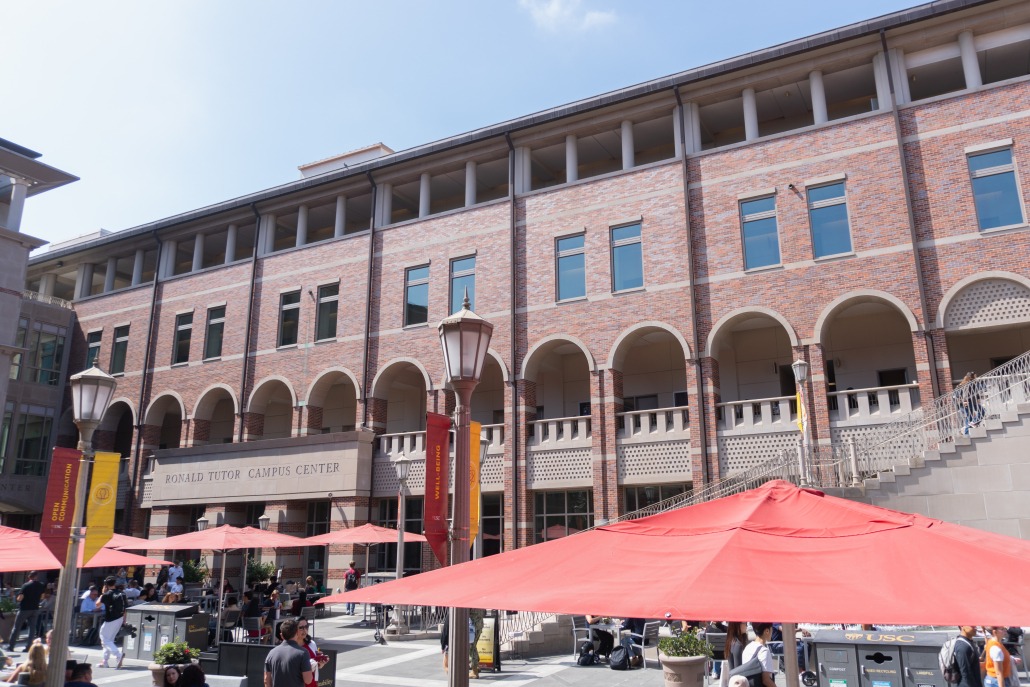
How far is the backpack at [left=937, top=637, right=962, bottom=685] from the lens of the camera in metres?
9.86

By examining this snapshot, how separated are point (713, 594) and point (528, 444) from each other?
22.8 meters

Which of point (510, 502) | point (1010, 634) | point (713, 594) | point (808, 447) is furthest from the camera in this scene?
point (510, 502)

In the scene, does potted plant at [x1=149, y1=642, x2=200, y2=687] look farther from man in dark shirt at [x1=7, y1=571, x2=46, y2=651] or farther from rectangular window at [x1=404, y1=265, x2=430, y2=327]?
rectangular window at [x1=404, y1=265, x2=430, y2=327]

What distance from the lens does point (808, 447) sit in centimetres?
1964

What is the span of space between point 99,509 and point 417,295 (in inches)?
734

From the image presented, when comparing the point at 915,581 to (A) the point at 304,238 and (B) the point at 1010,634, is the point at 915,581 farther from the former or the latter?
(A) the point at 304,238

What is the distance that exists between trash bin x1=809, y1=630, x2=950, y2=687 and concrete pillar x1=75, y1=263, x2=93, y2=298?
128 ft

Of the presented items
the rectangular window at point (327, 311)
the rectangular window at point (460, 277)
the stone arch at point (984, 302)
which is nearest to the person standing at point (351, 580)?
the rectangular window at point (327, 311)

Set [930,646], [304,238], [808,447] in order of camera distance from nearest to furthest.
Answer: [930,646] → [808,447] → [304,238]

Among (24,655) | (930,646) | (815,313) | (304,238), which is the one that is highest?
(304,238)

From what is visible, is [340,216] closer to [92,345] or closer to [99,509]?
[92,345]

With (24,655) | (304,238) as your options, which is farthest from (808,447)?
(304,238)

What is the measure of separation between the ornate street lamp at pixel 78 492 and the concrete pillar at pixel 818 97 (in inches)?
819

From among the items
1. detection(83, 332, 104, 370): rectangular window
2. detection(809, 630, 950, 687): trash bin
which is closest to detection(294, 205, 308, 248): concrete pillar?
detection(83, 332, 104, 370): rectangular window
